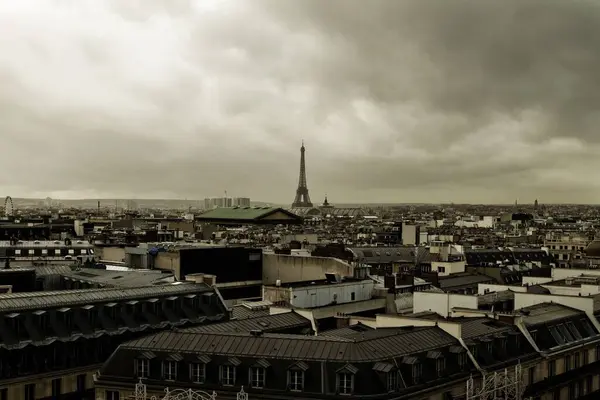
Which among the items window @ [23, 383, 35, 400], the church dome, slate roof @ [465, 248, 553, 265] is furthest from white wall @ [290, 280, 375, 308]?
the church dome

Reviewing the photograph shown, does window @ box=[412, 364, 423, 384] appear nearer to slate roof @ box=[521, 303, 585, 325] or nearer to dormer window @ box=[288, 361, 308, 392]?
dormer window @ box=[288, 361, 308, 392]

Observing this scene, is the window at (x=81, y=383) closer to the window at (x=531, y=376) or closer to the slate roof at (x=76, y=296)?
the slate roof at (x=76, y=296)

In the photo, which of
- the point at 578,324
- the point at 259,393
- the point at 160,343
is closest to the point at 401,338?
the point at 259,393

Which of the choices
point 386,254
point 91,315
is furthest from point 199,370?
point 386,254

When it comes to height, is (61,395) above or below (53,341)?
below

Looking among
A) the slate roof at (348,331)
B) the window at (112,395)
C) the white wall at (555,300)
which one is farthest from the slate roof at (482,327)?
the window at (112,395)

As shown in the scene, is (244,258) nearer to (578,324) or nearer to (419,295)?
(419,295)
